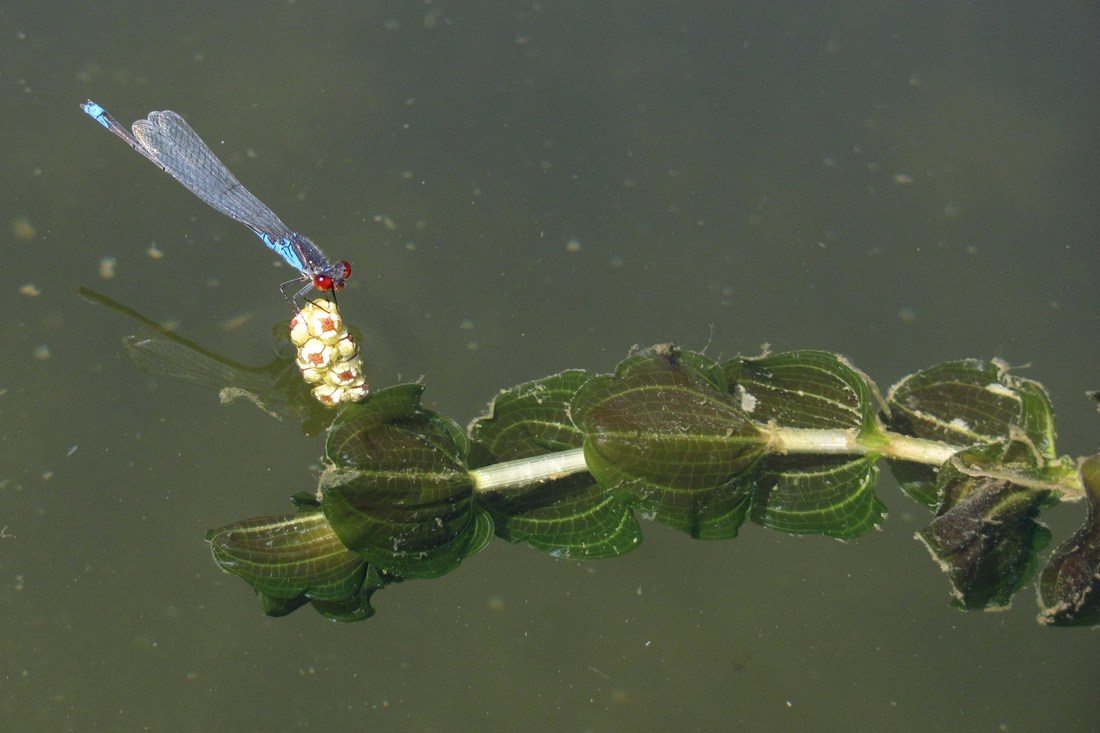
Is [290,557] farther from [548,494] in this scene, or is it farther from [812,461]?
[812,461]

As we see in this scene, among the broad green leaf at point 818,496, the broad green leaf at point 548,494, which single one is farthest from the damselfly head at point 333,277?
the broad green leaf at point 818,496

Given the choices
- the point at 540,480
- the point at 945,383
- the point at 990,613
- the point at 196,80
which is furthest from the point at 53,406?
the point at 990,613

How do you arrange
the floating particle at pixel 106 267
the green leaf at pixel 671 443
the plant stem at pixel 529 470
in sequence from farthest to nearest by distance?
the floating particle at pixel 106 267 < the plant stem at pixel 529 470 < the green leaf at pixel 671 443

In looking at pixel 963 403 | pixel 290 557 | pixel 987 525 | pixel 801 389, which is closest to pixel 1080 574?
pixel 987 525

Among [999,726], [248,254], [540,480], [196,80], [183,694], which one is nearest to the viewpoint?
[540,480]

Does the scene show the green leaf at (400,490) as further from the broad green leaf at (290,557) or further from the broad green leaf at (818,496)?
the broad green leaf at (818,496)

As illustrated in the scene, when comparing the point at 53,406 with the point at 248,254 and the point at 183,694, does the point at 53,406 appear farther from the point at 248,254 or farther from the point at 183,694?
the point at 183,694

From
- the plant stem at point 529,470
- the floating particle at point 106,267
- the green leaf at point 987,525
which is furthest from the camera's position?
the floating particle at point 106,267
